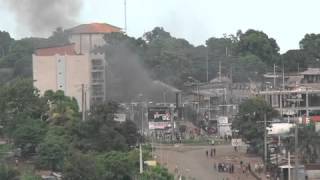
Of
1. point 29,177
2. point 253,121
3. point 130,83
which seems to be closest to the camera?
point 29,177

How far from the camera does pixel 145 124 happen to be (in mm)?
65438

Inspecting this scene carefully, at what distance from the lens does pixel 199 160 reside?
49219 millimetres

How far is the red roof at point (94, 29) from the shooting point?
8711 cm

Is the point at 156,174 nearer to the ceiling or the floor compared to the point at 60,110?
nearer to the floor

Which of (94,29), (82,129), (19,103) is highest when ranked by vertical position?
(94,29)

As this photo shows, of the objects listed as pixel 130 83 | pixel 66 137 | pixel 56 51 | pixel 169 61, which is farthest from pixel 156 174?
pixel 169 61

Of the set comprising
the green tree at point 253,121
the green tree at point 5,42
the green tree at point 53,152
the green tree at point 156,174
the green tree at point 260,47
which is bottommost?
the green tree at point 156,174

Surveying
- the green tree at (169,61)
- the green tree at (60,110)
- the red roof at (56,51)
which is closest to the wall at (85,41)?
the green tree at (169,61)

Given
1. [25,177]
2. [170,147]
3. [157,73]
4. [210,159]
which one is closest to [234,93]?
[157,73]

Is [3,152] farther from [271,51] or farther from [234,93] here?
[271,51]

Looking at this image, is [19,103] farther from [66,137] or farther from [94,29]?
[94,29]

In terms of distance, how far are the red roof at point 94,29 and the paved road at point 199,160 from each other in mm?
33516

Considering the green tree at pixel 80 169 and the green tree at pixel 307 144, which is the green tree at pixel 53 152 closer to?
the green tree at pixel 80 169

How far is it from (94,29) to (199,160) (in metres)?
43.9
